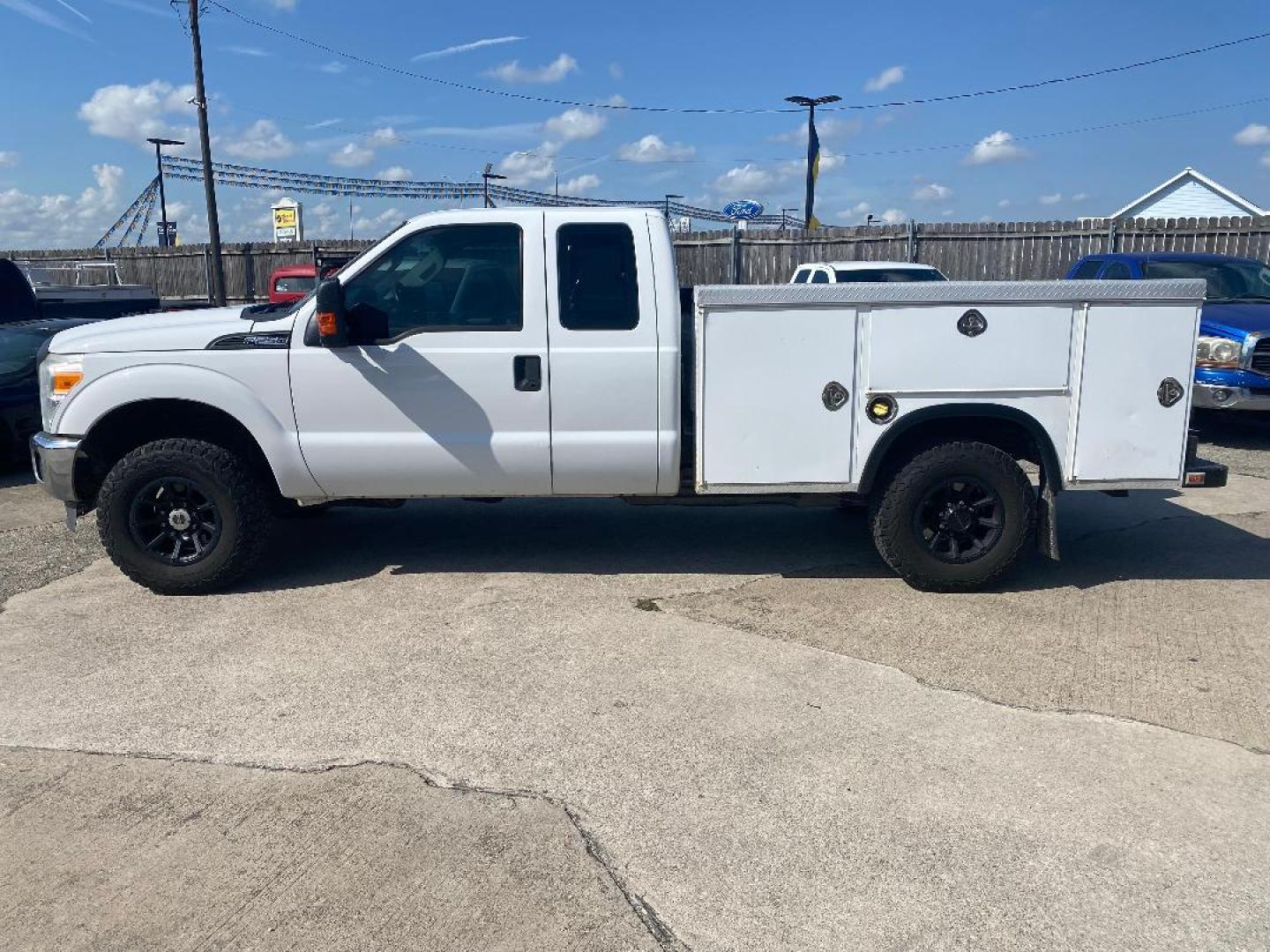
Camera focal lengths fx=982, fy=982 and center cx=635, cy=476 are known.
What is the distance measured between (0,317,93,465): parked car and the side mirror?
5278 mm

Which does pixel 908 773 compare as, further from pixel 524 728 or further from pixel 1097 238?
pixel 1097 238

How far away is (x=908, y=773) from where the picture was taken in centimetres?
362

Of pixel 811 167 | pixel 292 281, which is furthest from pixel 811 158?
pixel 292 281

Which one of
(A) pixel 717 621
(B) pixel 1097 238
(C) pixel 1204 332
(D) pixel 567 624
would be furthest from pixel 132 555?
(B) pixel 1097 238

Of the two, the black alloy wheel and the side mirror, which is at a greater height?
the side mirror

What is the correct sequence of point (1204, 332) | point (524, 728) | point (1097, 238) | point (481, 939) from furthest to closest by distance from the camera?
point (1097, 238) → point (1204, 332) → point (524, 728) → point (481, 939)

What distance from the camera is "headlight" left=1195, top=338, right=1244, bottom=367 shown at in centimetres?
945

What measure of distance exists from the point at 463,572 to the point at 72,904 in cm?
318

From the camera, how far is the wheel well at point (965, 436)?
524 cm

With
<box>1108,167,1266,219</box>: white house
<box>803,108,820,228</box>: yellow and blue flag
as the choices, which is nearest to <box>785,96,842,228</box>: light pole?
<box>803,108,820,228</box>: yellow and blue flag

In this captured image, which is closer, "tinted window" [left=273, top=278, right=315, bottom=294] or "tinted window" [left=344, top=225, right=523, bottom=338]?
"tinted window" [left=344, top=225, right=523, bottom=338]

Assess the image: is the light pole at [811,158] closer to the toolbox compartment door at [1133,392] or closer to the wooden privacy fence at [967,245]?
the wooden privacy fence at [967,245]

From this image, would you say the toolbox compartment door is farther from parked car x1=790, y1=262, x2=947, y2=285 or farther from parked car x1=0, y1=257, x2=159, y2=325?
parked car x1=0, y1=257, x2=159, y2=325

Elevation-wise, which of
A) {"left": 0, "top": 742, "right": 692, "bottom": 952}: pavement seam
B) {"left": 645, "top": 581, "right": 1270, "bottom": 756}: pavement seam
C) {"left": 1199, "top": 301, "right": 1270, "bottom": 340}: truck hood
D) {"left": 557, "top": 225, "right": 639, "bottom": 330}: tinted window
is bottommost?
{"left": 0, "top": 742, "right": 692, "bottom": 952}: pavement seam
